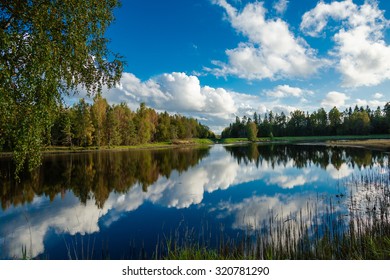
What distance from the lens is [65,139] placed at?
74.4 meters

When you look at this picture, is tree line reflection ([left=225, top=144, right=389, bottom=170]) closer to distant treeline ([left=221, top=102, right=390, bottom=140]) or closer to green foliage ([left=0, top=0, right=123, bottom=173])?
green foliage ([left=0, top=0, right=123, bottom=173])

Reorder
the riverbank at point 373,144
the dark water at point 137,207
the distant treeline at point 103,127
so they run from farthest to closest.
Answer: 1. the distant treeline at point 103,127
2. the riverbank at point 373,144
3. the dark water at point 137,207

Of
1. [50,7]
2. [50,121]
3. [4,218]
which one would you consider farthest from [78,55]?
[4,218]

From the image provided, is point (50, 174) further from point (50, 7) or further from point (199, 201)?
point (50, 7)

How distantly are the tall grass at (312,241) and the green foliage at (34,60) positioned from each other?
664 centimetres

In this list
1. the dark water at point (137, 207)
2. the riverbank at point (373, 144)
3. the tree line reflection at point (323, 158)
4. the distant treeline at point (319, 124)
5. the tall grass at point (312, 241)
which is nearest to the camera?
the tall grass at point (312, 241)

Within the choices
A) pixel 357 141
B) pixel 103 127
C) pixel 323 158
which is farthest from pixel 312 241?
pixel 357 141

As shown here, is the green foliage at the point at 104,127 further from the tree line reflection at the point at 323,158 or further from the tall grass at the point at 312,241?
the tall grass at the point at 312,241

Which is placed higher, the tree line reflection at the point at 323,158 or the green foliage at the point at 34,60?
the green foliage at the point at 34,60

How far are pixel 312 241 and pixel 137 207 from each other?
11.3 m

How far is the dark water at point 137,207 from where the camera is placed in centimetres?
→ 1109

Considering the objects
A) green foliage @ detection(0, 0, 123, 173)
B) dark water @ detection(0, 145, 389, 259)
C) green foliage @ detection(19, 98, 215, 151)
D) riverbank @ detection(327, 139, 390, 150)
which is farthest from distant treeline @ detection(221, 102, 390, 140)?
green foliage @ detection(0, 0, 123, 173)

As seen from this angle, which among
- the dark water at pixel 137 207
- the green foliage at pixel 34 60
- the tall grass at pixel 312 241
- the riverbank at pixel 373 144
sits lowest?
the dark water at pixel 137 207

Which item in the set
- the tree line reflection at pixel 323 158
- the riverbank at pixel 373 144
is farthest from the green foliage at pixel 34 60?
the riverbank at pixel 373 144
